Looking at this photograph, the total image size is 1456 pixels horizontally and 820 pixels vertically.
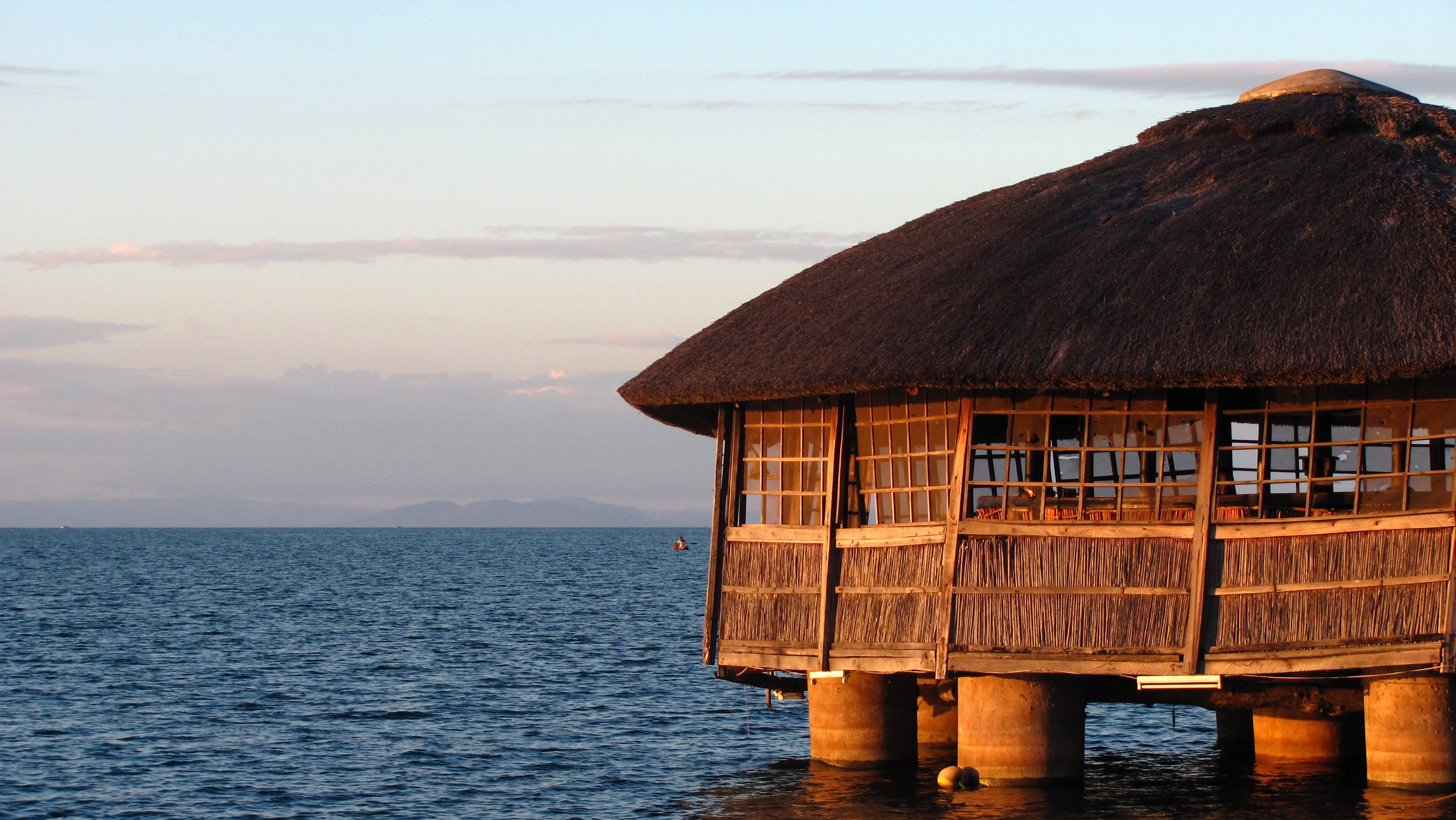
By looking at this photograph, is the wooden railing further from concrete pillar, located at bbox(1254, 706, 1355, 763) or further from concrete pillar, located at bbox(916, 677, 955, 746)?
concrete pillar, located at bbox(1254, 706, 1355, 763)

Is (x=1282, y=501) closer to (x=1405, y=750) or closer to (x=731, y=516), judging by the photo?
(x=1405, y=750)

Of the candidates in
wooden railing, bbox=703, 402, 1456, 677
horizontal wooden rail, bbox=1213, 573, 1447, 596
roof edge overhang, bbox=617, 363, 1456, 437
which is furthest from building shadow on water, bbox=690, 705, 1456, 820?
roof edge overhang, bbox=617, 363, 1456, 437

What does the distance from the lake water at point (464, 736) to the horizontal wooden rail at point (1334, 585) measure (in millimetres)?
2329

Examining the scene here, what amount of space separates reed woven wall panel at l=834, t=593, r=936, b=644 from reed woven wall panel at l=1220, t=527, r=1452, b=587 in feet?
9.67

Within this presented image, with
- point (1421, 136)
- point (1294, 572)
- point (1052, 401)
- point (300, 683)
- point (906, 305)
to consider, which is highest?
point (1421, 136)

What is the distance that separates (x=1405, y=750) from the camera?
591 inches

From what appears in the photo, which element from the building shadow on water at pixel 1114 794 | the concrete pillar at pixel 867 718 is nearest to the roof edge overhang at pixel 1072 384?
the concrete pillar at pixel 867 718

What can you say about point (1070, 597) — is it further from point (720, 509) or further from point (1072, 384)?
point (720, 509)

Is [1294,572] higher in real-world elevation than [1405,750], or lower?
higher

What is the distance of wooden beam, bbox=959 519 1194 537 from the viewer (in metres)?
14.7

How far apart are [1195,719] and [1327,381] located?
42.9ft

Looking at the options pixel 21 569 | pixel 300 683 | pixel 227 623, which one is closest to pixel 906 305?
pixel 300 683

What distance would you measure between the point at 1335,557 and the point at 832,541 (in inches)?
199

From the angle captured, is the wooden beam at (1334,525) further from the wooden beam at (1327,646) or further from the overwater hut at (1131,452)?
the wooden beam at (1327,646)
